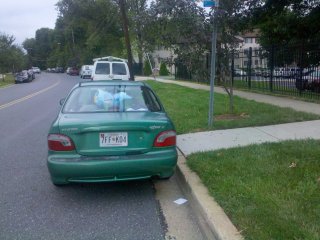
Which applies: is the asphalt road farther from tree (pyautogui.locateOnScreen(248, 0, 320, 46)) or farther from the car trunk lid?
tree (pyautogui.locateOnScreen(248, 0, 320, 46))

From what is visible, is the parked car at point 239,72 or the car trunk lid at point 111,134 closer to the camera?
the car trunk lid at point 111,134

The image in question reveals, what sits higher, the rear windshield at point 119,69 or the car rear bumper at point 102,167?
the rear windshield at point 119,69

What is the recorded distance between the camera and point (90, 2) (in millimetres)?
72562

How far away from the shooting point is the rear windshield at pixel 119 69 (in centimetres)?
1975

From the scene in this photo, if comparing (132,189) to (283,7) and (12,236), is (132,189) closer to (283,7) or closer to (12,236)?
(12,236)

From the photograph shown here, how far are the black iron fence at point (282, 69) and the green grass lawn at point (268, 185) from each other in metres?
4.42

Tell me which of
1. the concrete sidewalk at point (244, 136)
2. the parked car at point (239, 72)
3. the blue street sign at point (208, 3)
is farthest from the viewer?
the parked car at point (239, 72)

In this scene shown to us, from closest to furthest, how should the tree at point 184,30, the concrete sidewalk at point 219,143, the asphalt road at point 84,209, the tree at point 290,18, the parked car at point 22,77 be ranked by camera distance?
the concrete sidewalk at point 219,143 → the asphalt road at point 84,209 → the tree at point 184,30 → the tree at point 290,18 → the parked car at point 22,77

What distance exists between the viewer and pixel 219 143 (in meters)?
7.36

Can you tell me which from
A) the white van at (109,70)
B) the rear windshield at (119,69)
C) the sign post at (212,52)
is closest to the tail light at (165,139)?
the sign post at (212,52)

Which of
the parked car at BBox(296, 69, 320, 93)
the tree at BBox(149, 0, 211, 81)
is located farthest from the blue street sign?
the parked car at BBox(296, 69, 320, 93)

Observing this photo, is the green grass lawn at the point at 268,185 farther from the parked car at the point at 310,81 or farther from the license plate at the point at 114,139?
the parked car at the point at 310,81

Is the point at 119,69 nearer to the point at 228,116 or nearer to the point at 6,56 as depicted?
the point at 228,116

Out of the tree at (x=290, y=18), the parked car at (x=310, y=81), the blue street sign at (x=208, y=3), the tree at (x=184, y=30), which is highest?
the tree at (x=290, y=18)
